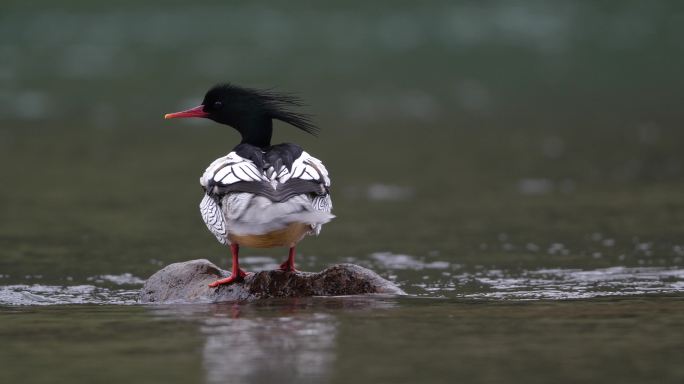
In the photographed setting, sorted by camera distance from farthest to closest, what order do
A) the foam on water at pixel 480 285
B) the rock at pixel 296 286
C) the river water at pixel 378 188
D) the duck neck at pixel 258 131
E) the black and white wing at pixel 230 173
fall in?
the duck neck at pixel 258 131
the foam on water at pixel 480 285
the rock at pixel 296 286
the black and white wing at pixel 230 173
the river water at pixel 378 188

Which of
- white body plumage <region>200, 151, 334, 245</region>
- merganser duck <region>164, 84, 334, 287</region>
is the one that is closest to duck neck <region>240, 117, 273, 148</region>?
merganser duck <region>164, 84, 334, 287</region>

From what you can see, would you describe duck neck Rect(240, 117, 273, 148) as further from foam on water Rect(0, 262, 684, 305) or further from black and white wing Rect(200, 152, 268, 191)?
foam on water Rect(0, 262, 684, 305)

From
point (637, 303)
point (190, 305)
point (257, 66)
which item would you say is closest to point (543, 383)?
point (637, 303)

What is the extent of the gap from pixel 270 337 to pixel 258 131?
10.6 feet

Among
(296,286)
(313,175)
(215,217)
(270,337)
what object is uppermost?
(313,175)

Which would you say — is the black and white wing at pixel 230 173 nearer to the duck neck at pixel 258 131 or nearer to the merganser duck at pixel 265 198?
the merganser duck at pixel 265 198

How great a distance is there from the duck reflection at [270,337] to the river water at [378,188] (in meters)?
0.03

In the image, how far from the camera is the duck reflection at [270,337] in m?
6.71

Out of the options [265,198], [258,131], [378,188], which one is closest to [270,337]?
[265,198]

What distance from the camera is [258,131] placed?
10.6 meters

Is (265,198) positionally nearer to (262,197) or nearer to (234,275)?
(262,197)

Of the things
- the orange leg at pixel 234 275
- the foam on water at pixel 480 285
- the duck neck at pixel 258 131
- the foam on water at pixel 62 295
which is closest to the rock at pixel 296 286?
the orange leg at pixel 234 275

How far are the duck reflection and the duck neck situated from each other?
1751mm

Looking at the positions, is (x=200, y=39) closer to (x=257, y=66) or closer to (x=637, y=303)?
(x=257, y=66)
